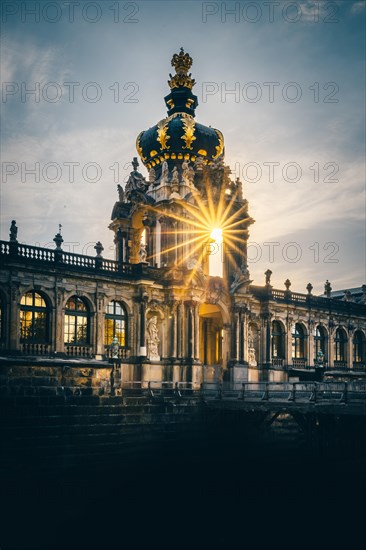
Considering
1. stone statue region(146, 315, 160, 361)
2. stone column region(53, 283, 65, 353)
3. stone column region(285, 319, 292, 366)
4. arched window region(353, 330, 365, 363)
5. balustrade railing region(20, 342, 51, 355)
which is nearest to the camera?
balustrade railing region(20, 342, 51, 355)

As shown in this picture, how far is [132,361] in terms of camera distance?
138 ft

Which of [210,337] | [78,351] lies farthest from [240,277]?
[78,351]

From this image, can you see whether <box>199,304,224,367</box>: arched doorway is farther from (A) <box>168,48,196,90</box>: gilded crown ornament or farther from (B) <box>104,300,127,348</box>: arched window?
(A) <box>168,48,196,90</box>: gilded crown ornament

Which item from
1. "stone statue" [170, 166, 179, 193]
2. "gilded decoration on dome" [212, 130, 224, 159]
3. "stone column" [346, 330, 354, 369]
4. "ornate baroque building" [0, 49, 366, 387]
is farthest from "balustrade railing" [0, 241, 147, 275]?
"stone column" [346, 330, 354, 369]

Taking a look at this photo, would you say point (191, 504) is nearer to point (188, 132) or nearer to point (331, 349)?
point (188, 132)

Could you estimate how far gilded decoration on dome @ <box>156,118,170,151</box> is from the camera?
4891cm

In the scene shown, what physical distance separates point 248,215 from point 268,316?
8.84m

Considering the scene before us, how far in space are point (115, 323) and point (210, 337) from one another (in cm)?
1150

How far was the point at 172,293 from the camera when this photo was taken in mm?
44250

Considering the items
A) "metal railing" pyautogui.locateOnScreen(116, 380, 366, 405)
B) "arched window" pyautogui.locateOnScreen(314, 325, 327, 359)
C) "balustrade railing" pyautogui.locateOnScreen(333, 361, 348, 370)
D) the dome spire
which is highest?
the dome spire

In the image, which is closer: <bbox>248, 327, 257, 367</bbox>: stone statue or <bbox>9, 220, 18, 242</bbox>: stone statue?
<bbox>9, 220, 18, 242</bbox>: stone statue

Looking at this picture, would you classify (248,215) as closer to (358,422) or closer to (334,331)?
(334,331)

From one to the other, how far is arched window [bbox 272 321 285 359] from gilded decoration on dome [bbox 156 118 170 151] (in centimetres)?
1814

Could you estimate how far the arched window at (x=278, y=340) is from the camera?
175 ft
